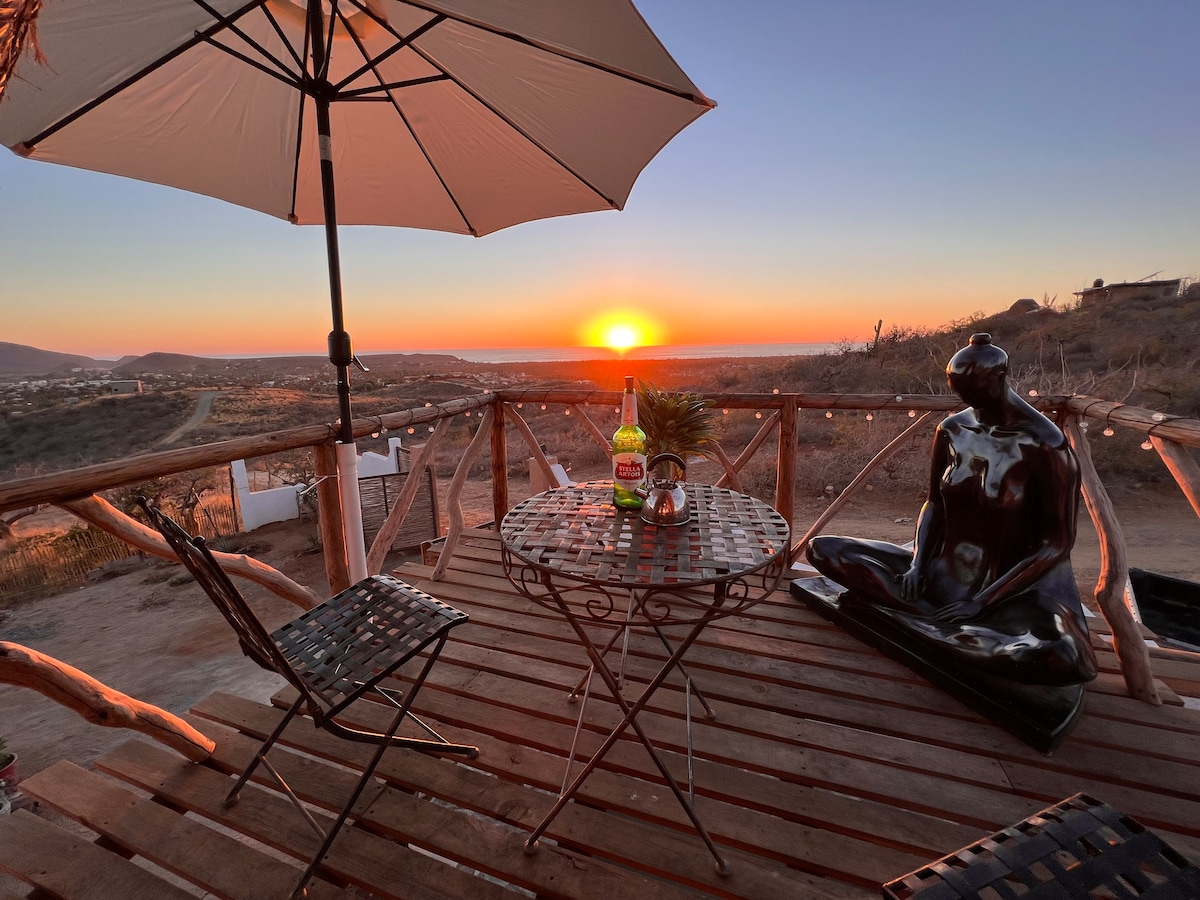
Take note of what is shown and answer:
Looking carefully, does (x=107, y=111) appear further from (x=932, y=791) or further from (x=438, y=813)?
(x=932, y=791)

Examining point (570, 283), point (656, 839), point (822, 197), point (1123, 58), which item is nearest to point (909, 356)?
point (822, 197)

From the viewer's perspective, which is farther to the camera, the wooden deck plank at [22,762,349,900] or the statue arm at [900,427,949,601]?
the statue arm at [900,427,949,601]

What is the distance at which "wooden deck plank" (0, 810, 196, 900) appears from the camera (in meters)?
1.26

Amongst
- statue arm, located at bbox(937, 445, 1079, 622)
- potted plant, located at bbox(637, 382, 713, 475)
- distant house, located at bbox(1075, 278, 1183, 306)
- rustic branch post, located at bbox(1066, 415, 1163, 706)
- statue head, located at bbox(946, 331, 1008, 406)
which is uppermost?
distant house, located at bbox(1075, 278, 1183, 306)

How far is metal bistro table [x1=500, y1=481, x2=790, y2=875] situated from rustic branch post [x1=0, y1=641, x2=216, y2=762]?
1.18 meters

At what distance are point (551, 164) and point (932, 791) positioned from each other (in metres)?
2.82

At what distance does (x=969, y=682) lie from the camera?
186 cm

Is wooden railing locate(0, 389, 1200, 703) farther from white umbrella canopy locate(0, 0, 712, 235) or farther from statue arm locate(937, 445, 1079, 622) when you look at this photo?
white umbrella canopy locate(0, 0, 712, 235)

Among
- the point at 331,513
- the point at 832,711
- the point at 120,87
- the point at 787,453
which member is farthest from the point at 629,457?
the point at 120,87

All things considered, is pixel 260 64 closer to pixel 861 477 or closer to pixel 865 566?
pixel 865 566

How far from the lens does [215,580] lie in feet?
4.16

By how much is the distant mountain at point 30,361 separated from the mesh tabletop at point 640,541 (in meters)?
52.4

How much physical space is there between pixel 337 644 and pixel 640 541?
988 mm

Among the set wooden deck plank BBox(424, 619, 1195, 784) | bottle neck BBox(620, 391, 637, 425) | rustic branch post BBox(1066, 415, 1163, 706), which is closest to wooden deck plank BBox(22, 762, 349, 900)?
wooden deck plank BBox(424, 619, 1195, 784)
